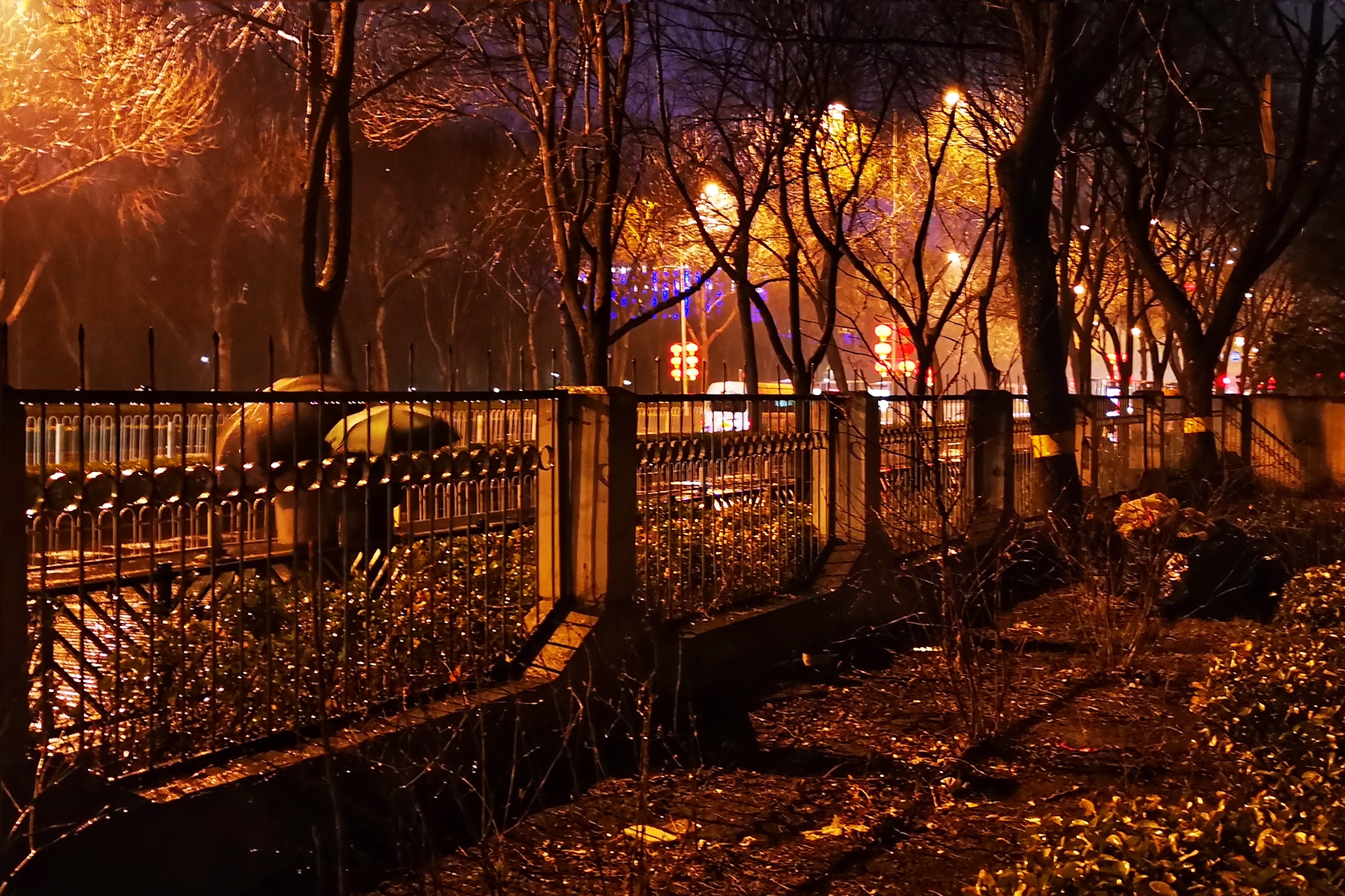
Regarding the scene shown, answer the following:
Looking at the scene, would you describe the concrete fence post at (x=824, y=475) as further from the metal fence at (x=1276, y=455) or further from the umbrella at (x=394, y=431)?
the metal fence at (x=1276, y=455)

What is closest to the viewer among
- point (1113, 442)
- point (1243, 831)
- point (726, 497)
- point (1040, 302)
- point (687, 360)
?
point (1243, 831)

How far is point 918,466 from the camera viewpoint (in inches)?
376

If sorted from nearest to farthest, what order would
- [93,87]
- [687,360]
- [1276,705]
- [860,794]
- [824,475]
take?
1. [1276,705]
2. [860,794]
3. [824,475]
4. [93,87]
5. [687,360]

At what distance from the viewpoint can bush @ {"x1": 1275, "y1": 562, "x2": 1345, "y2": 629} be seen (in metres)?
6.57

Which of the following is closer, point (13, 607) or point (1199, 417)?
point (13, 607)

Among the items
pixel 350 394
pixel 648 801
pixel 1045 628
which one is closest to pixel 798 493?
pixel 1045 628

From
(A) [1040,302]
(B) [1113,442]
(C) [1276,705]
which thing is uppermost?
(A) [1040,302]

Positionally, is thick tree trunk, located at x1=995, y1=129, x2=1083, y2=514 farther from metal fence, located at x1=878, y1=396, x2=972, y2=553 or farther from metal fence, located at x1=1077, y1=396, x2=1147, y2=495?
metal fence, located at x1=1077, y1=396, x2=1147, y2=495

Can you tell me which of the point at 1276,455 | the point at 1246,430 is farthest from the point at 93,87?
the point at 1276,455

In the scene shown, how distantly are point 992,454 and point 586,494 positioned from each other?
19.2 ft

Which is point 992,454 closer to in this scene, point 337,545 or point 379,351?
point 337,545

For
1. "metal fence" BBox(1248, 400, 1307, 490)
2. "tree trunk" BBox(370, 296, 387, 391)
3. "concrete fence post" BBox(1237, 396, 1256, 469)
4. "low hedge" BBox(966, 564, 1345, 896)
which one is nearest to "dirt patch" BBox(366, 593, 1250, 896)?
"low hedge" BBox(966, 564, 1345, 896)

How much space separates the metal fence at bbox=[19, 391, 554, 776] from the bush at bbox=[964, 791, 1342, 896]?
90.2 inches

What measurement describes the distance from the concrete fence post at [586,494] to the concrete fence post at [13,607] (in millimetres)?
2694
